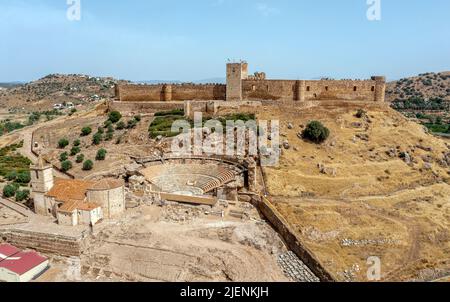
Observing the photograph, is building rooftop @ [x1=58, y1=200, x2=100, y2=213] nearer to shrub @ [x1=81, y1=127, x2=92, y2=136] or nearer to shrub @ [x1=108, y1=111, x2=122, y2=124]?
shrub @ [x1=81, y1=127, x2=92, y2=136]

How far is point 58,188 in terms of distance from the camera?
2850 centimetres

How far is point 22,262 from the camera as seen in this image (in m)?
22.1

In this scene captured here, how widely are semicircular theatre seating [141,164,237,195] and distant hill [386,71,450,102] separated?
92.7 metres

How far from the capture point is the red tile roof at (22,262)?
21.4 meters

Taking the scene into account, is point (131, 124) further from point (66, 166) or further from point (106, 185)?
point (106, 185)

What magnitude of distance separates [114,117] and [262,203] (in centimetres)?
2557

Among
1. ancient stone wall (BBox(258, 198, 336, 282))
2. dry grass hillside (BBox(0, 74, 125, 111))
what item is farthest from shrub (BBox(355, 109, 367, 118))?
dry grass hillside (BBox(0, 74, 125, 111))

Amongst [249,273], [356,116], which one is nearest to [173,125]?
[356,116]

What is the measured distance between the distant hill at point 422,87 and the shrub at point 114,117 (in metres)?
90.0

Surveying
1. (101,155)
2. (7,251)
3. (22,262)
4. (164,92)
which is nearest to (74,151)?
(101,155)

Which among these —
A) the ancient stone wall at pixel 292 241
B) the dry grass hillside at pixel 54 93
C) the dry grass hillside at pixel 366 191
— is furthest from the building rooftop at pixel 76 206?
the dry grass hillside at pixel 54 93

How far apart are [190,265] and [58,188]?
13227mm

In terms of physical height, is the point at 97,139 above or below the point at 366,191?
above
